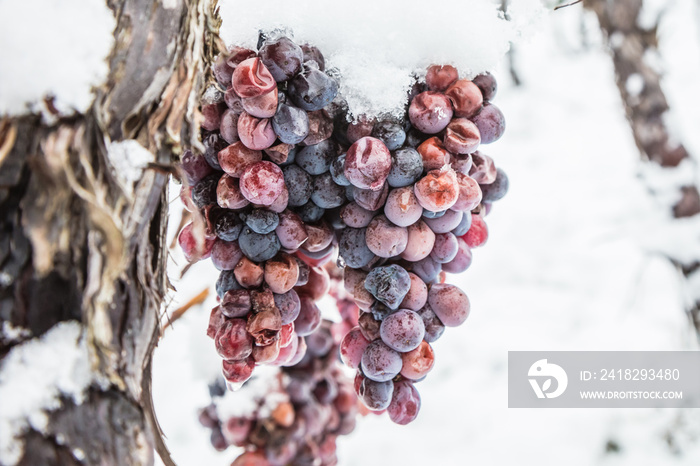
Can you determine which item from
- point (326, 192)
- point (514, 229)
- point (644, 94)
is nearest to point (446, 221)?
point (326, 192)

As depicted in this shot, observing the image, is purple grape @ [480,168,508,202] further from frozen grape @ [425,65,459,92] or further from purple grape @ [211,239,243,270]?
purple grape @ [211,239,243,270]

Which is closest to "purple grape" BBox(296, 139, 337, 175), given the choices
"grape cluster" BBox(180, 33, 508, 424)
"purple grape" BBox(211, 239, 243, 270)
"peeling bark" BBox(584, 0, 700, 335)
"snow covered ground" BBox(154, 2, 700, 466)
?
"grape cluster" BBox(180, 33, 508, 424)

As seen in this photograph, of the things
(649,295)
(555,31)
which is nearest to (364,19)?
(649,295)

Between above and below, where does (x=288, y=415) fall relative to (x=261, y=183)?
below

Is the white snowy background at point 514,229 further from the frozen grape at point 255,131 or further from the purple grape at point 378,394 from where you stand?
the purple grape at point 378,394

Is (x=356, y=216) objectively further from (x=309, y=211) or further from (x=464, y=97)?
(x=464, y=97)

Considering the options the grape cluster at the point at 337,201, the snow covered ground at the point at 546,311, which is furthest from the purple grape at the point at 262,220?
the snow covered ground at the point at 546,311
